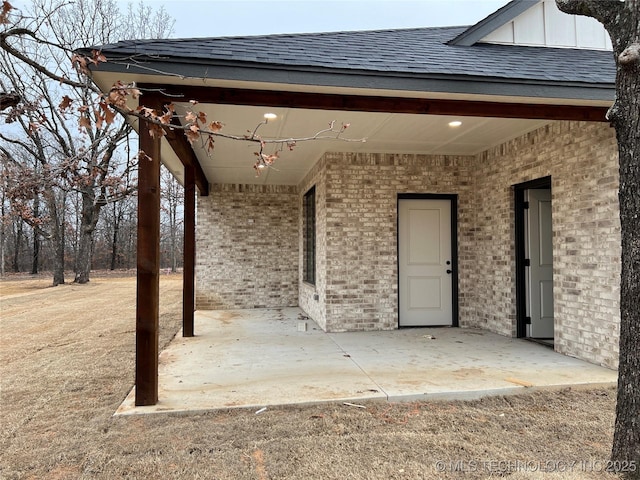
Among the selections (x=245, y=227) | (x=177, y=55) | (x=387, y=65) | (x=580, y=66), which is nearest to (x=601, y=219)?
(x=580, y=66)

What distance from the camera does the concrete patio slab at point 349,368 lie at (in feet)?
11.5

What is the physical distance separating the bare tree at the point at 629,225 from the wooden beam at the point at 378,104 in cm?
159

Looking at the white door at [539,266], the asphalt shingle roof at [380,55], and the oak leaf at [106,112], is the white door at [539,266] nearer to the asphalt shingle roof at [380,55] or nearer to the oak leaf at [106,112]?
the asphalt shingle roof at [380,55]

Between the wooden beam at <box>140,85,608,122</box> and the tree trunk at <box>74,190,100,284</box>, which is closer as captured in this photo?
the wooden beam at <box>140,85,608,122</box>

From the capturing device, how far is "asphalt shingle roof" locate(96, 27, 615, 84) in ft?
11.0

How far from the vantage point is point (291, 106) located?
3.68 metres

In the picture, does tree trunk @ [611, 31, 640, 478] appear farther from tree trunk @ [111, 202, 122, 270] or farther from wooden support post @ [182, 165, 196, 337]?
tree trunk @ [111, 202, 122, 270]

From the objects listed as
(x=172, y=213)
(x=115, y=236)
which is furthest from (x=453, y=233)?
(x=115, y=236)

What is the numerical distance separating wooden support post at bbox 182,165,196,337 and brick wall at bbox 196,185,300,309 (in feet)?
8.08

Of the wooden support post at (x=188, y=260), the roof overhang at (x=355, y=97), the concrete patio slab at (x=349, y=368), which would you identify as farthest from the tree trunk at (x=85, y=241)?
the roof overhang at (x=355, y=97)

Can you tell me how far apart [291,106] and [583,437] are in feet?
10.8

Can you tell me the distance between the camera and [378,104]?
3.79 metres

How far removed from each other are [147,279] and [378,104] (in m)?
2.46

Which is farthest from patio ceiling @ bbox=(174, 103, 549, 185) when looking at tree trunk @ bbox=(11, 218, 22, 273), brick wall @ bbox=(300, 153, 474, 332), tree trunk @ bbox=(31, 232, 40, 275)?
tree trunk @ bbox=(11, 218, 22, 273)
